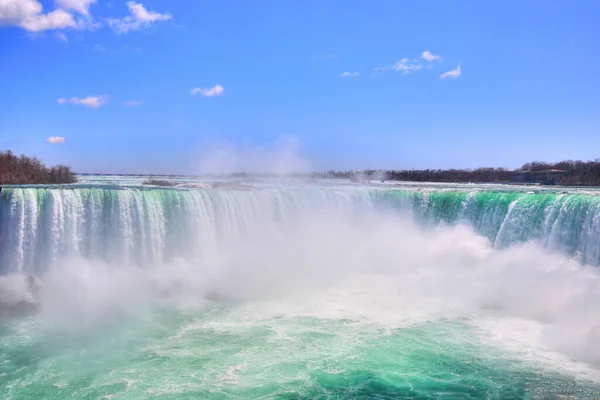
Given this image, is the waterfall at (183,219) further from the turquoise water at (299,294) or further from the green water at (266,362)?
the green water at (266,362)

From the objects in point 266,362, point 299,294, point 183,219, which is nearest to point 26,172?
point 183,219

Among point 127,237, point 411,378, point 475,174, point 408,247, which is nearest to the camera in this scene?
point 411,378

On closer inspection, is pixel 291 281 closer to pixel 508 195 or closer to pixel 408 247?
pixel 408 247

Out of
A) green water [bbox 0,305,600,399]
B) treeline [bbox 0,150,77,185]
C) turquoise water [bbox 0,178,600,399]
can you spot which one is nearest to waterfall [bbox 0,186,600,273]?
turquoise water [bbox 0,178,600,399]

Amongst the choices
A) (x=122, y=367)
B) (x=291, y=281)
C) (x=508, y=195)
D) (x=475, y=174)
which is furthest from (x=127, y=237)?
(x=475, y=174)

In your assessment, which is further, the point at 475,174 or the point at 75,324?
the point at 475,174

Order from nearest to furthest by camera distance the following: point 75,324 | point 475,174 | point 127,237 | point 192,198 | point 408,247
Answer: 1. point 75,324
2. point 127,237
3. point 192,198
4. point 408,247
5. point 475,174
